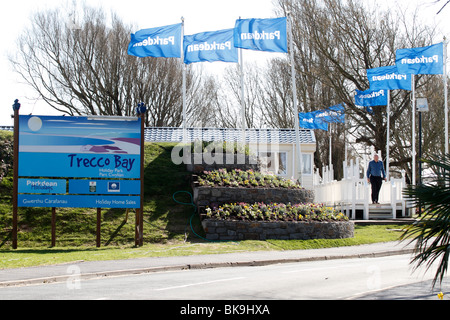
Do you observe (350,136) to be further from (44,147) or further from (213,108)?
(44,147)

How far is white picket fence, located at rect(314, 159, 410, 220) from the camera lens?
27.2m

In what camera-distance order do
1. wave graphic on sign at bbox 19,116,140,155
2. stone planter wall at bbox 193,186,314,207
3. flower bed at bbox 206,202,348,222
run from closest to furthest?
wave graphic on sign at bbox 19,116,140,155
flower bed at bbox 206,202,348,222
stone planter wall at bbox 193,186,314,207

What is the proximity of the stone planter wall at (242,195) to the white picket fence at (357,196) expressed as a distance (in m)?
5.94

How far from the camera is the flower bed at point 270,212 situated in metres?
19.7

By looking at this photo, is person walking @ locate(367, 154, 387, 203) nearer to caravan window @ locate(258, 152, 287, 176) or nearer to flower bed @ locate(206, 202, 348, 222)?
flower bed @ locate(206, 202, 348, 222)

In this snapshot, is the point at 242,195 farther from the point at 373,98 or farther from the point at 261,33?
the point at 373,98

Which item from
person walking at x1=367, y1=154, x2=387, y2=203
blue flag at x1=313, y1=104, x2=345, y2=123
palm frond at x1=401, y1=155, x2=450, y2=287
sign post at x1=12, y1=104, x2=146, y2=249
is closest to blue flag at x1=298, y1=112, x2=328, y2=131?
blue flag at x1=313, y1=104, x2=345, y2=123

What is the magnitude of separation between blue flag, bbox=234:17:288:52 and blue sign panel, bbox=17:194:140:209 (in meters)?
10.2

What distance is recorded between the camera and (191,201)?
22.2m

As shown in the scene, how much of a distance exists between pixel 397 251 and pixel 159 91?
3758 cm

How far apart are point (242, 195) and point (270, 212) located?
1.75m

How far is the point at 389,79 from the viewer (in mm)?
31453

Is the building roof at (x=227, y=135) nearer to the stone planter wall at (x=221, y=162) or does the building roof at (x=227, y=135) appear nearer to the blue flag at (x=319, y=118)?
the blue flag at (x=319, y=118)
